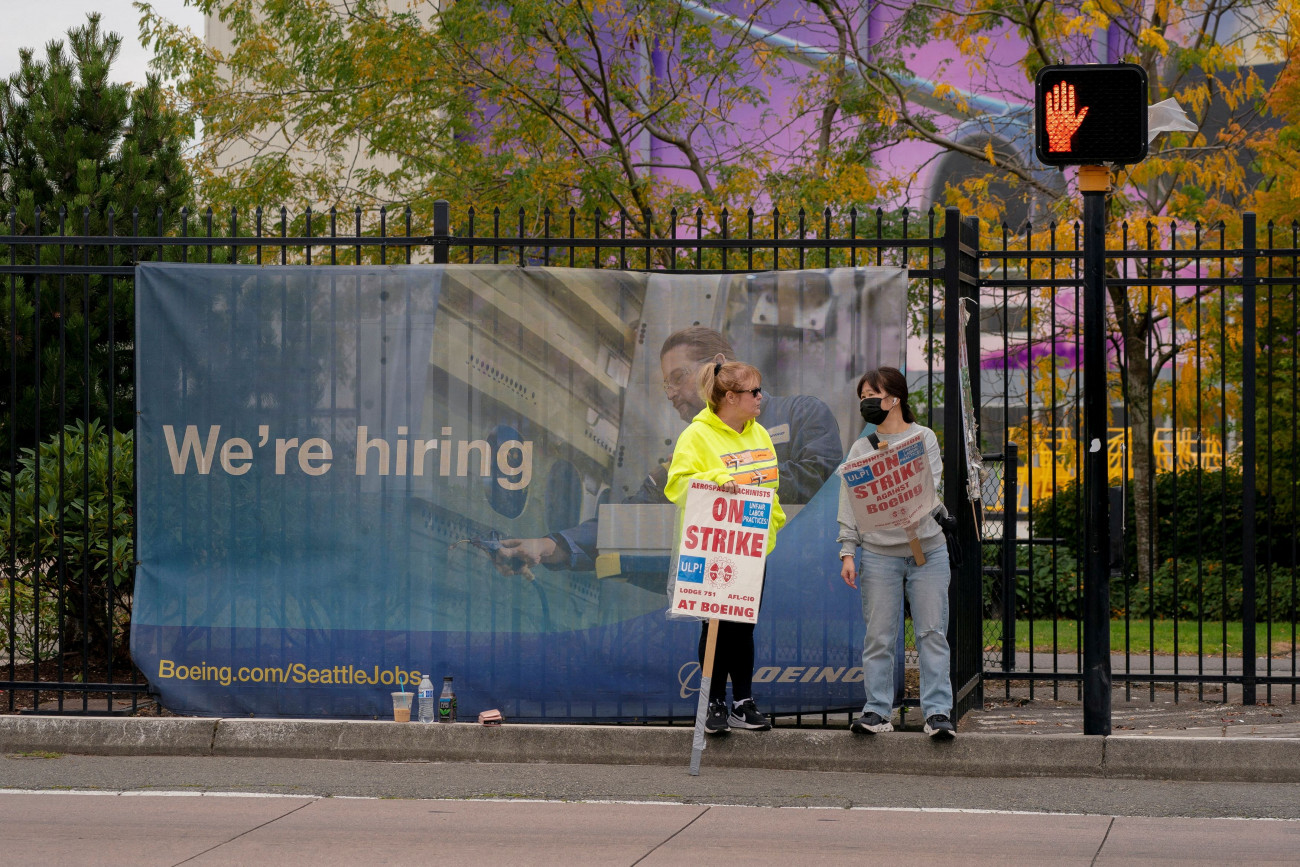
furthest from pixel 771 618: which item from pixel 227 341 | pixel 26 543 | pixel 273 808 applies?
pixel 26 543

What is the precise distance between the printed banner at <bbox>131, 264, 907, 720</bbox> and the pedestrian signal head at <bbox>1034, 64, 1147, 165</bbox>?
1.03 meters

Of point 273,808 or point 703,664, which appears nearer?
point 273,808

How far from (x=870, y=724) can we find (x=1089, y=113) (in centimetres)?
321

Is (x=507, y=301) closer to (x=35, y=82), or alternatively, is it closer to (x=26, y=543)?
(x=26, y=543)

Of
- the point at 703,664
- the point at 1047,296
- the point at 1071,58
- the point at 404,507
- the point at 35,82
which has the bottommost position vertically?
the point at 703,664

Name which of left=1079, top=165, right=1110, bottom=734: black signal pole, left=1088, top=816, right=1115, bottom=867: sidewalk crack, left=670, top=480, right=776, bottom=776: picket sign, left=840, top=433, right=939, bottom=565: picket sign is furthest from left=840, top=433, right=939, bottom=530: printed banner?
left=1088, top=816, right=1115, bottom=867: sidewalk crack

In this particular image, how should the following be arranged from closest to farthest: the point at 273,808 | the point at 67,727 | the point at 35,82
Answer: the point at 273,808, the point at 67,727, the point at 35,82

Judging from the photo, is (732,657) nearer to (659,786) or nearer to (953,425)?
(659,786)

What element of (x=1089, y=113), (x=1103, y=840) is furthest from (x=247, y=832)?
(x=1089, y=113)

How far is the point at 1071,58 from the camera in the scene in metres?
17.6

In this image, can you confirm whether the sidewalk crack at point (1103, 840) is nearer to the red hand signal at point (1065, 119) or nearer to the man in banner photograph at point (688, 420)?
the man in banner photograph at point (688, 420)

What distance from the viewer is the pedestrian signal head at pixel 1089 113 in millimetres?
7336

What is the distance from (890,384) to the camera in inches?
289

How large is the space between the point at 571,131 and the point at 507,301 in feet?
27.2
